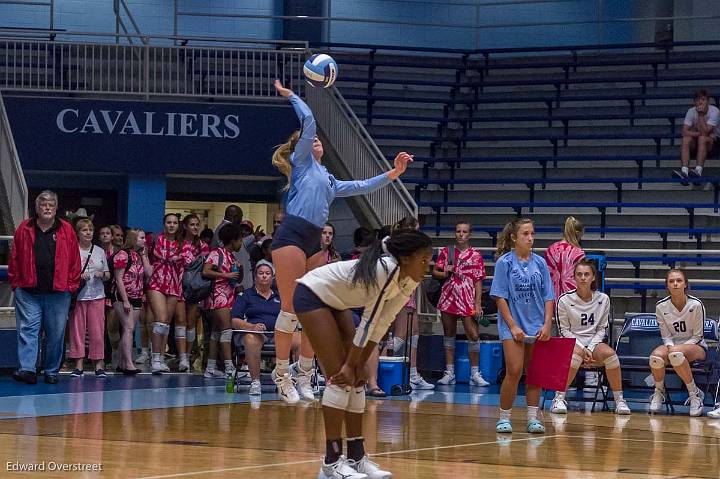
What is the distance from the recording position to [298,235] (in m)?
9.20

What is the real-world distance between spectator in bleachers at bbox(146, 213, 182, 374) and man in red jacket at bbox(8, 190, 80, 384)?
64.1 inches

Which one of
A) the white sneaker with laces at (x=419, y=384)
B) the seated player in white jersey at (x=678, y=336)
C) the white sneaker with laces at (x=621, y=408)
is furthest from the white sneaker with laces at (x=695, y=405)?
the white sneaker with laces at (x=419, y=384)

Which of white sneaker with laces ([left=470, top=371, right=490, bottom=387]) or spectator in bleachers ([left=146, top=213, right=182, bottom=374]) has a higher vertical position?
spectator in bleachers ([left=146, top=213, right=182, bottom=374])

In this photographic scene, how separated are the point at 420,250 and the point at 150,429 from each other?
3350mm

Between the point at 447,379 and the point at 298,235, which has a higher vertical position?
the point at 298,235

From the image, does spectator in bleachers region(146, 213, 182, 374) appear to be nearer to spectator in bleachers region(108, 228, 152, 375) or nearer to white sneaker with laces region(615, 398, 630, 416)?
spectator in bleachers region(108, 228, 152, 375)

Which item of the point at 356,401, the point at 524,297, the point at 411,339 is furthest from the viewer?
the point at 411,339

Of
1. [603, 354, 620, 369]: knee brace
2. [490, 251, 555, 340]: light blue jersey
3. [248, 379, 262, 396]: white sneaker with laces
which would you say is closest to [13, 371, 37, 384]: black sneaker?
[248, 379, 262, 396]: white sneaker with laces

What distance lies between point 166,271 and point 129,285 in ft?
A: 1.58

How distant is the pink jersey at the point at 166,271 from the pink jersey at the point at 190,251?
0.18 ft

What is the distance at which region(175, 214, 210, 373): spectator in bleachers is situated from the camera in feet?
49.6

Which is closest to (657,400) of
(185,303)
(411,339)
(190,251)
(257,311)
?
(411,339)

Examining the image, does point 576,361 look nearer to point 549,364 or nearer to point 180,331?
point 549,364

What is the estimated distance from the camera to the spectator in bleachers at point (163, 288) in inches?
587
